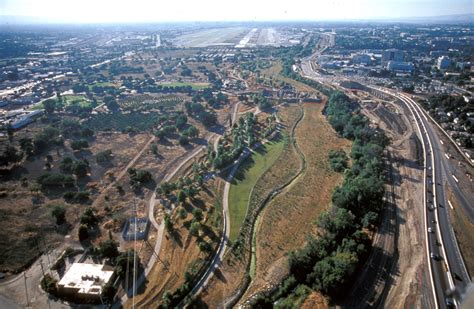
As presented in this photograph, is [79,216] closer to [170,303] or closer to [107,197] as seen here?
[107,197]

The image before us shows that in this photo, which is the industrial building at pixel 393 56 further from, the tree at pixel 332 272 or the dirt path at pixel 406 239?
the tree at pixel 332 272

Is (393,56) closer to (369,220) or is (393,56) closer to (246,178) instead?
(246,178)

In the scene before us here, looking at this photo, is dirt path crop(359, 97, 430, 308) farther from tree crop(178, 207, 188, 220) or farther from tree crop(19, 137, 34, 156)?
tree crop(19, 137, 34, 156)

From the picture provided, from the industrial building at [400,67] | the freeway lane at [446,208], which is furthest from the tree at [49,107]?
the industrial building at [400,67]

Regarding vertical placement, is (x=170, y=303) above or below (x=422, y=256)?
below

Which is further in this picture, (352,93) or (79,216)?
(352,93)

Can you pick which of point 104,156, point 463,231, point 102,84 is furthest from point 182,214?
point 102,84

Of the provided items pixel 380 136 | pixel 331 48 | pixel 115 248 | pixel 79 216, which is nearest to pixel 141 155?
pixel 79 216
